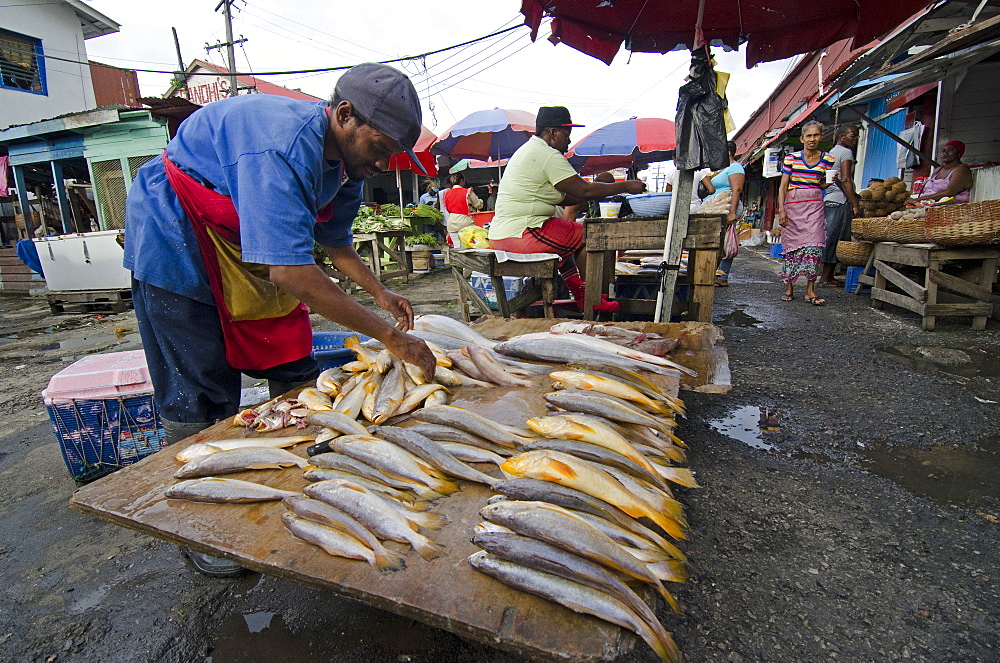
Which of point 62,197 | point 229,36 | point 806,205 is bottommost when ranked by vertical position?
point 806,205

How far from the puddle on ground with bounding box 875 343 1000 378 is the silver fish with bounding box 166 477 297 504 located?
567cm

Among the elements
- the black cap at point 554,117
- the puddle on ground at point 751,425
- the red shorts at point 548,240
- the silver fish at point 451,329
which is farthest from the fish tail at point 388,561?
the black cap at point 554,117

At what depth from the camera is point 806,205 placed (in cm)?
755

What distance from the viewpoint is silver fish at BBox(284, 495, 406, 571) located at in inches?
60.0

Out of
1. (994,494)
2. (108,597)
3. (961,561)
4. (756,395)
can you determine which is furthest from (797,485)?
(108,597)

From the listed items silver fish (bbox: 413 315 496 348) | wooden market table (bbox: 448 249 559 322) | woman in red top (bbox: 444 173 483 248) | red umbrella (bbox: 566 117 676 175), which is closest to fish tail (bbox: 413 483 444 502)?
silver fish (bbox: 413 315 496 348)

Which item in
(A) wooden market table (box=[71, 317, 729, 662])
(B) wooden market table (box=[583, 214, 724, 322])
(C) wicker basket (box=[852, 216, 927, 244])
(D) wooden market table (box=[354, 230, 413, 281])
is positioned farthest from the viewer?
(D) wooden market table (box=[354, 230, 413, 281])

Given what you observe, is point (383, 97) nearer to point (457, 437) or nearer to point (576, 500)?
point (457, 437)

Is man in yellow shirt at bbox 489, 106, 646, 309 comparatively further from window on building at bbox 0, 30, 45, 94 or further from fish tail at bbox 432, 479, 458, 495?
window on building at bbox 0, 30, 45, 94

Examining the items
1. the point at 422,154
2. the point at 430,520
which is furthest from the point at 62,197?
the point at 430,520

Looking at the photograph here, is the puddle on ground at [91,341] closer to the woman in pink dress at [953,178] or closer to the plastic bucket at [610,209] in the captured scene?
the plastic bucket at [610,209]

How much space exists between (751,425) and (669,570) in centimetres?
278

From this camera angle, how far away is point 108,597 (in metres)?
2.43

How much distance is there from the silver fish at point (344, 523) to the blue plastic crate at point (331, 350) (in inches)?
89.8
